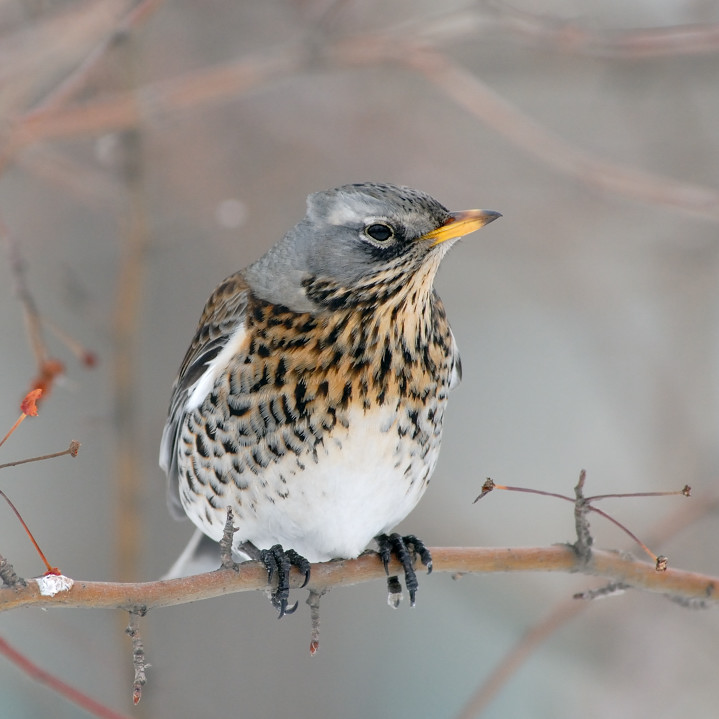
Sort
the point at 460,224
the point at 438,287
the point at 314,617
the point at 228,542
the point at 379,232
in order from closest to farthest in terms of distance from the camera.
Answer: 1. the point at 228,542
2. the point at 314,617
3. the point at 460,224
4. the point at 379,232
5. the point at 438,287

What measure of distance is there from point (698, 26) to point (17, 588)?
114 inches

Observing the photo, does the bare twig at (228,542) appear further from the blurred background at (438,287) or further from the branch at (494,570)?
the blurred background at (438,287)

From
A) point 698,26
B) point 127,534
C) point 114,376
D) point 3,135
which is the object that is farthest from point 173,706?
point 698,26

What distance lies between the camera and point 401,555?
3092mm

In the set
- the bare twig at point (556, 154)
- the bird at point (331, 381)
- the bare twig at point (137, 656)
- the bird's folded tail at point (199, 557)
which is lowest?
the bird's folded tail at point (199, 557)

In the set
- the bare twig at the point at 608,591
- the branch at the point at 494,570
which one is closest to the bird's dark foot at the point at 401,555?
the branch at the point at 494,570

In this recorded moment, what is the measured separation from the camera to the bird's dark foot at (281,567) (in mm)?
2816

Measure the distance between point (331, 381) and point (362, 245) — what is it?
1.34 ft

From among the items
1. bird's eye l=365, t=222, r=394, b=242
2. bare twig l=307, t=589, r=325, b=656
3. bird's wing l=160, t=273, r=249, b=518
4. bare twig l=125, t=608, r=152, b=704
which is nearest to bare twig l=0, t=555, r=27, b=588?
bare twig l=125, t=608, r=152, b=704

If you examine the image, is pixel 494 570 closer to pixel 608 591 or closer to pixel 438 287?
pixel 608 591

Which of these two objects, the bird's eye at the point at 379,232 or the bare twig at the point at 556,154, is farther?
the bare twig at the point at 556,154

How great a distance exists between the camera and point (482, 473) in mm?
6535

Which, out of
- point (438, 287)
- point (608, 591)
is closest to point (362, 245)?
point (608, 591)

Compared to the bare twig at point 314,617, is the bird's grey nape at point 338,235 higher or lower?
higher
